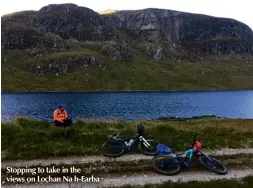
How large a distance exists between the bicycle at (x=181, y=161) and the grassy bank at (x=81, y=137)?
12.2ft

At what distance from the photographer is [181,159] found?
1700cm

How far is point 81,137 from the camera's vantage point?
21.9m

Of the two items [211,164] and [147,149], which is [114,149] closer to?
[147,149]

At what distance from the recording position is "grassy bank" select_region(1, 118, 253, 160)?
63.6 ft

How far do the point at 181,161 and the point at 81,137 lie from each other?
8.19 meters

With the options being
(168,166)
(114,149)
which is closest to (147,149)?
(114,149)

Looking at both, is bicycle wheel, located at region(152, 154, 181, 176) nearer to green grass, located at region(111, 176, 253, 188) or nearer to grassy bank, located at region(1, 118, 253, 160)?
green grass, located at region(111, 176, 253, 188)

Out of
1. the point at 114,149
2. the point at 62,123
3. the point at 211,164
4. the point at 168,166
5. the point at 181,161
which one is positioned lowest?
the point at 62,123

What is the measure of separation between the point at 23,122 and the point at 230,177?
1738 cm

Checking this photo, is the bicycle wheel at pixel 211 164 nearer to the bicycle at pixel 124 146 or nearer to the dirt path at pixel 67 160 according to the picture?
the dirt path at pixel 67 160

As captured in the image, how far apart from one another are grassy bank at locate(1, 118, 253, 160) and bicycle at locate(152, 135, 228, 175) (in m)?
3.72

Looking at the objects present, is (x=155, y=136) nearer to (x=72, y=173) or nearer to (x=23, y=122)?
(x=72, y=173)

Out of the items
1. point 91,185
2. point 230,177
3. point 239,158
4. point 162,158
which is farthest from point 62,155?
point 239,158

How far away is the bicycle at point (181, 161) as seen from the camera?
55.1 feet
